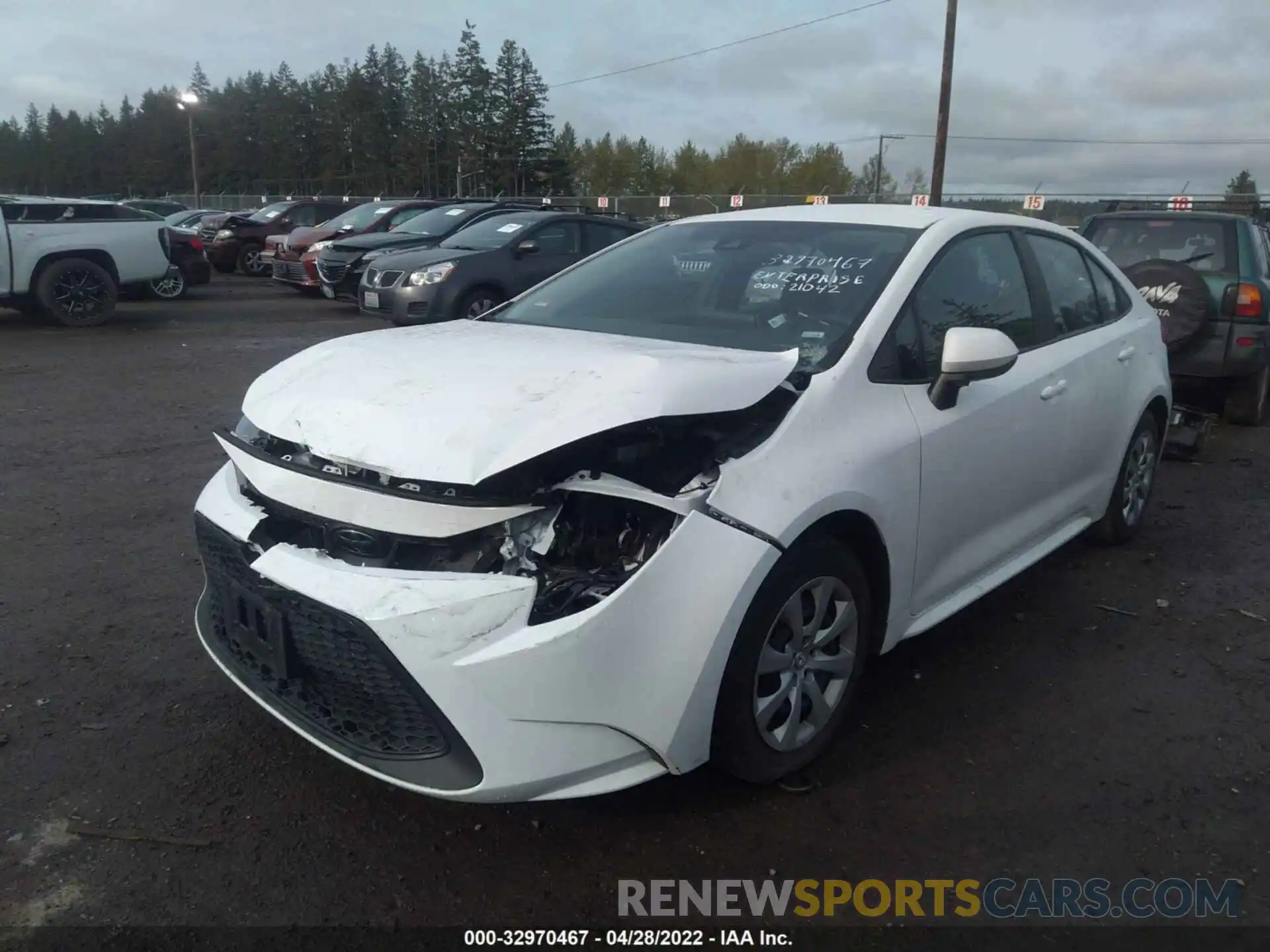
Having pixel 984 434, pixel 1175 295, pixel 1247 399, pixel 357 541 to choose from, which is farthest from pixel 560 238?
pixel 357 541

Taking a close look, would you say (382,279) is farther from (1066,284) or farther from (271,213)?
(271,213)

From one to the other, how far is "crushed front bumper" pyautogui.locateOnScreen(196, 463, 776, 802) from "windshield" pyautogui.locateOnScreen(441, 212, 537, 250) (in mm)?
9615

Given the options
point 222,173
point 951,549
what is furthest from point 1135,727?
point 222,173

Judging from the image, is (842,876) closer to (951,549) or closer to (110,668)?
(951,549)

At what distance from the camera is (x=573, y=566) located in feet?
8.21

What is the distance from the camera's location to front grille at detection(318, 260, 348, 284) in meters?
14.5

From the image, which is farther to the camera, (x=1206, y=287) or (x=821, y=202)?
(x=821, y=202)

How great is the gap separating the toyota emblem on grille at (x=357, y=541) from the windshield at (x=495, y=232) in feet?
31.2

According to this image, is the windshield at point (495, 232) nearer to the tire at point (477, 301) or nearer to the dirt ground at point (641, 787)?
the tire at point (477, 301)

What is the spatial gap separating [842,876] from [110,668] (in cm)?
263

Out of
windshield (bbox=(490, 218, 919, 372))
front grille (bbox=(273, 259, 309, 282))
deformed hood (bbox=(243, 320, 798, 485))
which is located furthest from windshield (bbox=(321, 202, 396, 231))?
deformed hood (bbox=(243, 320, 798, 485))

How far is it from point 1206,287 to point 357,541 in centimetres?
700

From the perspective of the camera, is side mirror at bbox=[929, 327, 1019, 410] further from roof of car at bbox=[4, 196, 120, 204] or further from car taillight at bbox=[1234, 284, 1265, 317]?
roof of car at bbox=[4, 196, 120, 204]

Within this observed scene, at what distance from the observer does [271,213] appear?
801 inches
